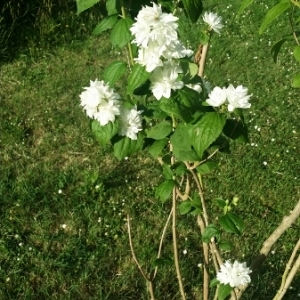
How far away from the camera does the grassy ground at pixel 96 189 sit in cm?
273

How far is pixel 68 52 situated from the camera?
4.58m

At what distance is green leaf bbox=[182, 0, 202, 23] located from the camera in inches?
49.1

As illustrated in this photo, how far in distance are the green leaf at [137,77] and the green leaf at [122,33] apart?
17cm

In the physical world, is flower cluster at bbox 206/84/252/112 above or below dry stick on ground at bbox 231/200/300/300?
above

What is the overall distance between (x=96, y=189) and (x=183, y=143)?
5.98ft

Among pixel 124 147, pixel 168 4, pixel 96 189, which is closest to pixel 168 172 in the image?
pixel 124 147

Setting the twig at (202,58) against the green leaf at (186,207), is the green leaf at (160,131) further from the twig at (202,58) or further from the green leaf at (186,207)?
the green leaf at (186,207)

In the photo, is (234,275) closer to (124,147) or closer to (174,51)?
(124,147)

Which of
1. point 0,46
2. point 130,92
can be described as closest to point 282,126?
point 0,46

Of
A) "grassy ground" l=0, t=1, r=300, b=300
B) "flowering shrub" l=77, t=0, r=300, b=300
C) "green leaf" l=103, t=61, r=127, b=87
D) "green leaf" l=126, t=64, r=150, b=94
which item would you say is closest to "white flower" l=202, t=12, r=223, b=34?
"flowering shrub" l=77, t=0, r=300, b=300

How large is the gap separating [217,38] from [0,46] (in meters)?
1.79

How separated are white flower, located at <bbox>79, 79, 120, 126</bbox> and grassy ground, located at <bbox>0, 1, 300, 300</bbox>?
5.00 feet

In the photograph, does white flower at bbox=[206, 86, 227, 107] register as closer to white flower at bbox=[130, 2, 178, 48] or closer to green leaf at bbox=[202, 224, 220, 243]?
white flower at bbox=[130, 2, 178, 48]

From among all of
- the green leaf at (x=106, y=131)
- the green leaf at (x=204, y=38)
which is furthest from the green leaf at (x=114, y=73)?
the green leaf at (x=204, y=38)
